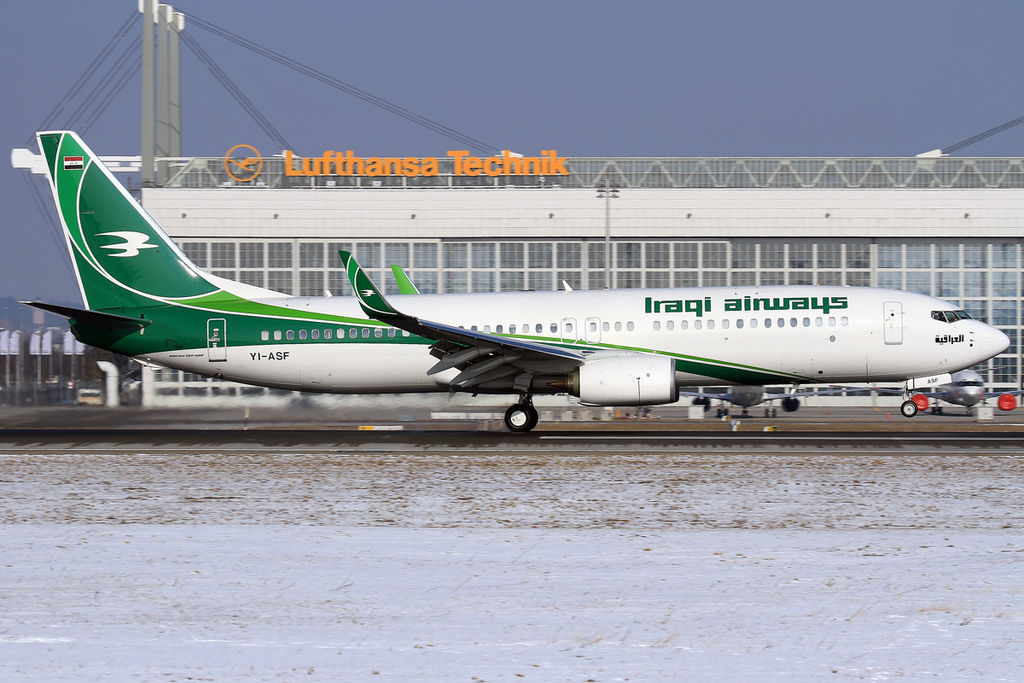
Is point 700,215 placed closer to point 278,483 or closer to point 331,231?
point 331,231

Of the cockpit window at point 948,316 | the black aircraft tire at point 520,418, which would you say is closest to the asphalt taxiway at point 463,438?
the black aircraft tire at point 520,418

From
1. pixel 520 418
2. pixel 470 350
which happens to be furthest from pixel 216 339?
pixel 520 418

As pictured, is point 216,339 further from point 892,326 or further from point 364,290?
point 892,326

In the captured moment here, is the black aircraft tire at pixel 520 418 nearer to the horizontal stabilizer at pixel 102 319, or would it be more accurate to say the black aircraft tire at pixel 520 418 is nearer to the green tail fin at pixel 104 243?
the green tail fin at pixel 104 243

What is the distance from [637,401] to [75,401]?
25.0 metres

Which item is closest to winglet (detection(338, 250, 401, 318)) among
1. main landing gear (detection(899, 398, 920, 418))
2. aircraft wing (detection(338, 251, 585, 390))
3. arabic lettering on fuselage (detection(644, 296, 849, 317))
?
aircraft wing (detection(338, 251, 585, 390))

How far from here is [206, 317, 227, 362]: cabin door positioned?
28547 mm

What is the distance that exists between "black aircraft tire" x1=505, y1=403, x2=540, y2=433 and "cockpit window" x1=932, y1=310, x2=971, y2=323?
10699 mm

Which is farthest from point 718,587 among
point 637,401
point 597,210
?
point 597,210

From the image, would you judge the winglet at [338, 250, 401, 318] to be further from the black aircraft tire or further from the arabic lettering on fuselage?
the arabic lettering on fuselage

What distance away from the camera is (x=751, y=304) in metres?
26.9

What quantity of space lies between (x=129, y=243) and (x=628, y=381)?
14.6 meters

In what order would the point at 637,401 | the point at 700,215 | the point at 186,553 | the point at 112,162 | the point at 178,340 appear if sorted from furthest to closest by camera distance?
the point at 112,162
the point at 700,215
the point at 178,340
the point at 637,401
the point at 186,553

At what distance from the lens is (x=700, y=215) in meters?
54.3
